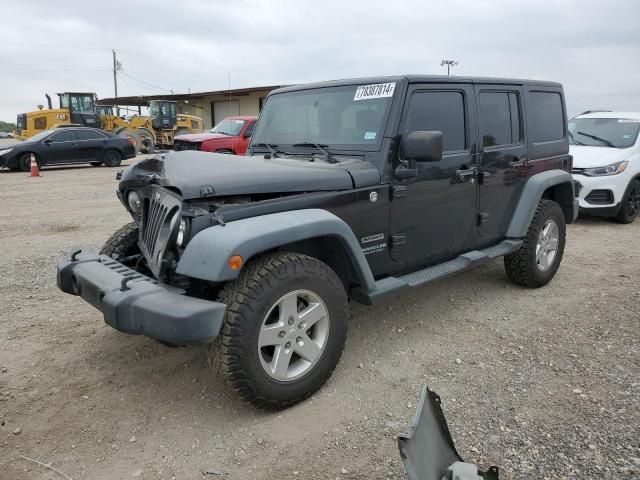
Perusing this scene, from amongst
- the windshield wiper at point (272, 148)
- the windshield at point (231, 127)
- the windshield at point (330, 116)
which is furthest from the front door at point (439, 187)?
the windshield at point (231, 127)

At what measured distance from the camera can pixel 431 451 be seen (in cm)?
217

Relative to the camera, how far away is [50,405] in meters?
3.02

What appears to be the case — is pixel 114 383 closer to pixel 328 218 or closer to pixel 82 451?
pixel 82 451

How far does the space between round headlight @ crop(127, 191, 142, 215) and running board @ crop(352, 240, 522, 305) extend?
1702mm

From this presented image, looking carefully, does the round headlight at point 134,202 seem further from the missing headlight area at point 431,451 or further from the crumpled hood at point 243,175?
the missing headlight area at point 431,451

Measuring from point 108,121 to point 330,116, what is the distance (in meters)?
23.9

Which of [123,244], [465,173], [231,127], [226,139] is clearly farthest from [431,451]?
[231,127]

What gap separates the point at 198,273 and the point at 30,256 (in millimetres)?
4337

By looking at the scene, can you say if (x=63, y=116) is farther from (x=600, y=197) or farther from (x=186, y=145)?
(x=600, y=197)

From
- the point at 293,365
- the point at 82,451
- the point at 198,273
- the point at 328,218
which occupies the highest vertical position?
the point at 328,218

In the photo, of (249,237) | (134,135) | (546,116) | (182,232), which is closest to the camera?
(249,237)

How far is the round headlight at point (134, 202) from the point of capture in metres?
3.72

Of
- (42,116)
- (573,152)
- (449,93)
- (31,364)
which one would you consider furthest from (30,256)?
(42,116)

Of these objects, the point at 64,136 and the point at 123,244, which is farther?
the point at 64,136
